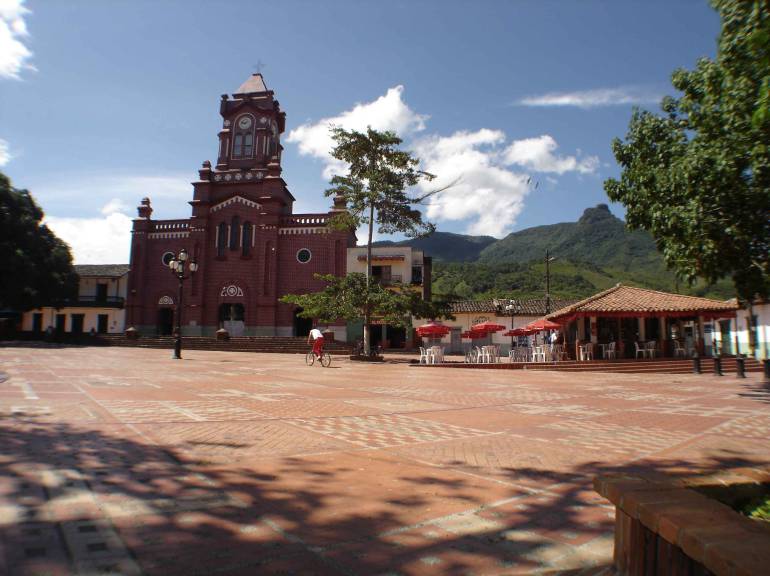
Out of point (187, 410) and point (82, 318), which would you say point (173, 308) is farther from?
point (187, 410)

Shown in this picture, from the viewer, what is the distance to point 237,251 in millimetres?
38062

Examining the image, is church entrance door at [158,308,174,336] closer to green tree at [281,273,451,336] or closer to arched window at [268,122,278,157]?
arched window at [268,122,278,157]

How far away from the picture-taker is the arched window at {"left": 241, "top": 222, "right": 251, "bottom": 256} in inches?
1495

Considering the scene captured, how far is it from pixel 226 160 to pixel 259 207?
19.9ft

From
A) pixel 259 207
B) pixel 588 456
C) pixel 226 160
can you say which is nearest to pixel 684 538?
pixel 588 456

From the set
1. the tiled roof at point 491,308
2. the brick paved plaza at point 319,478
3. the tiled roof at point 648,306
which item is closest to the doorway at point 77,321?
the tiled roof at point 491,308

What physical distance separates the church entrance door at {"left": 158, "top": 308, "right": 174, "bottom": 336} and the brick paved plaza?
1269 inches

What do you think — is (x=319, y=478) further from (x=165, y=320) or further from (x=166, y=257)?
(x=166, y=257)

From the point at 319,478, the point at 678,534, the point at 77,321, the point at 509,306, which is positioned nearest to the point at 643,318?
the point at 509,306

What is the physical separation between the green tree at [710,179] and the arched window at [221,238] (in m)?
33.1

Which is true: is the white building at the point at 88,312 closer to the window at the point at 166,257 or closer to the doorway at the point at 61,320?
the doorway at the point at 61,320

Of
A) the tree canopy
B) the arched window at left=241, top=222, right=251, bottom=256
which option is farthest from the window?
the tree canopy

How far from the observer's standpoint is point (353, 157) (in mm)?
24641

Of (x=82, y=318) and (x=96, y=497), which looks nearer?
(x=96, y=497)
